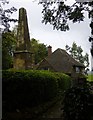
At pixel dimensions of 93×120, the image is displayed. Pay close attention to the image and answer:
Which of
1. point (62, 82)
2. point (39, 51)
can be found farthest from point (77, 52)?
point (62, 82)

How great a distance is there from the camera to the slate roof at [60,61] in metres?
53.1

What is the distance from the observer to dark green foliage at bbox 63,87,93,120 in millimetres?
7844

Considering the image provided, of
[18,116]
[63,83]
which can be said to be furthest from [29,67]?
[18,116]

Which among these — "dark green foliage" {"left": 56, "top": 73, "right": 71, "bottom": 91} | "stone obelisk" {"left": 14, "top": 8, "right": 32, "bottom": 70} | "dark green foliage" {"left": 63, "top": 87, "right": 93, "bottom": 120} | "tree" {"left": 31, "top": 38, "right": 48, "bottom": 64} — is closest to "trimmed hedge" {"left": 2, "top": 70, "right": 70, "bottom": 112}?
"dark green foliage" {"left": 63, "top": 87, "right": 93, "bottom": 120}

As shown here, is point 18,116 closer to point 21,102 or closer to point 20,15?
point 21,102

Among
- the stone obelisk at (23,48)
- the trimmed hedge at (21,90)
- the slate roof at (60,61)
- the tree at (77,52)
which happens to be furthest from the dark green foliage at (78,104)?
the tree at (77,52)

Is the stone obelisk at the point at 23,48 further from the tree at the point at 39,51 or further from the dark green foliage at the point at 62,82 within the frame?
the tree at the point at 39,51

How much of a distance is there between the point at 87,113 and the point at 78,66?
4920 cm

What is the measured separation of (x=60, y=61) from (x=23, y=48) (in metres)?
33.0

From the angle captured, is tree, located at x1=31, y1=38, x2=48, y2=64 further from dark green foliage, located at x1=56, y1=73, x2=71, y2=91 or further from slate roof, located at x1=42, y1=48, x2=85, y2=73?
dark green foliage, located at x1=56, y1=73, x2=71, y2=91

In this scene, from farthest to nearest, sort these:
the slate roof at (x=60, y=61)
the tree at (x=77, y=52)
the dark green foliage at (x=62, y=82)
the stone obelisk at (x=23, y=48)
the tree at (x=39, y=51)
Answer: the tree at (x=77, y=52), the tree at (x=39, y=51), the slate roof at (x=60, y=61), the dark green foliage at (x=62, y=82), the stone obelisk at (x=23, y=48)

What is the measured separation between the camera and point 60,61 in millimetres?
54469

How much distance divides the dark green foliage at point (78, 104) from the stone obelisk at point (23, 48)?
1332 cm

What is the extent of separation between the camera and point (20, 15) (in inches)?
893
